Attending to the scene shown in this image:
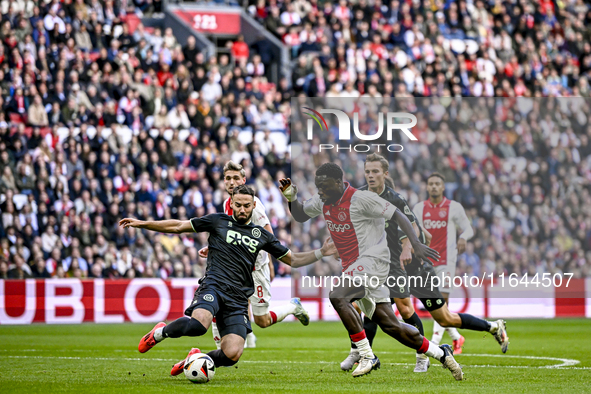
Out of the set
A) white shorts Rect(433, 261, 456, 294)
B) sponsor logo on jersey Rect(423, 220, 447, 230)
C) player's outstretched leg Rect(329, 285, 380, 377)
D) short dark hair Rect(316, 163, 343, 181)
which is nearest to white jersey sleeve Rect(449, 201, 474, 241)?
sponsor logo on jersey Rect(423, 220, 447, 230)

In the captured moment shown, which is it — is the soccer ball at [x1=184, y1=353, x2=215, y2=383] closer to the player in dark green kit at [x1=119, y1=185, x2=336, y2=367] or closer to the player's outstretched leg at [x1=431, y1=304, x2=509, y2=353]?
the player in dark green kit at [x1=119, y1=185, x2=336, y2=367]

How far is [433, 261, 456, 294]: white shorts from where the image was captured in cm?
1266

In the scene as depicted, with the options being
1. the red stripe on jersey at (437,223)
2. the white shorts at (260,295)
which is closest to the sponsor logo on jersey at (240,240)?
the white shorts at (260,295)

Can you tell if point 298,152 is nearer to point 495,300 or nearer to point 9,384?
point 495,300

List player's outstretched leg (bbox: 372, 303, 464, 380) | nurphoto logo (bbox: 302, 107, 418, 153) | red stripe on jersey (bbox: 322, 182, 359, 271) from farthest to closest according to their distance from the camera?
nurphoto logo (bbox: 302, 107, 418, 153)
red stripe on jersey (bbox: 322, 182, 359, 271)
player's outstretched leg (bbox: 372, 303, 464, 380)

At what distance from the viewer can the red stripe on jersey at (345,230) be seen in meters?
10.1

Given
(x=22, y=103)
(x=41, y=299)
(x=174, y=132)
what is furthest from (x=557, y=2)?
(x=41, y=299)

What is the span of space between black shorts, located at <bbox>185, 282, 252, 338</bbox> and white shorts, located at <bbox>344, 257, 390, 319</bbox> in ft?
4.33

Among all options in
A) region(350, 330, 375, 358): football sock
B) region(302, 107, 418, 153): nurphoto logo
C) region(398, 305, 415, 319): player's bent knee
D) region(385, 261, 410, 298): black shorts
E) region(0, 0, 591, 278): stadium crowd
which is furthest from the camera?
region(0, 0, 591, 278): stadium crowd

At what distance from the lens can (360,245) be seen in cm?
1013

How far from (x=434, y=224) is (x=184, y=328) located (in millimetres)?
5241

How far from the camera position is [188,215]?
21.3 metres

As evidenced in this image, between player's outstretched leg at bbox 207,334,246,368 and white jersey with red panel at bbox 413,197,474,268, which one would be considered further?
white jersey with red panel at bbox 413,197,474,268

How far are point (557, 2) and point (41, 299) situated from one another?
22.0 meters
